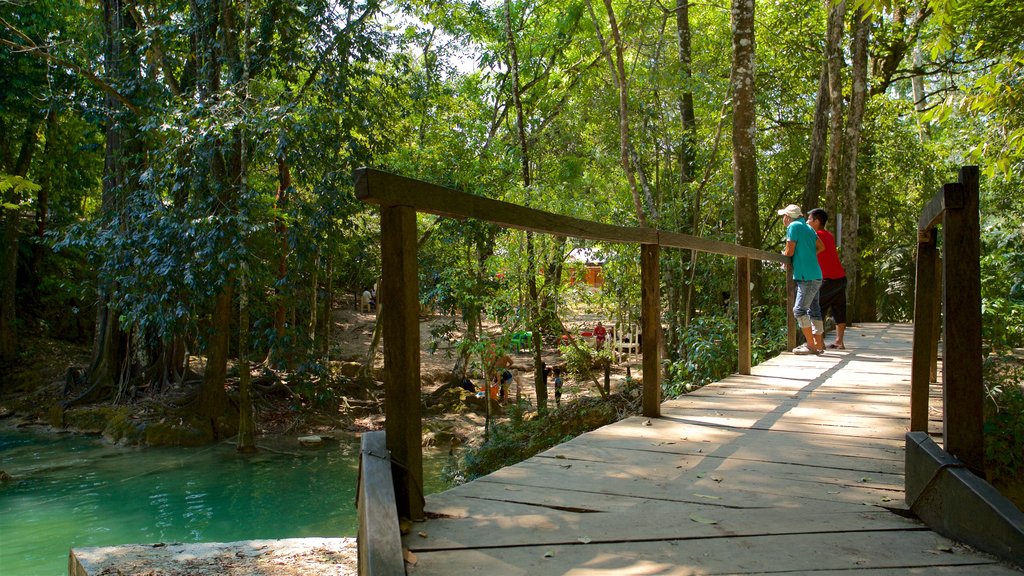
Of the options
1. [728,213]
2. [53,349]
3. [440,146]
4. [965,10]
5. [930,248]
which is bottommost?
[53,349]

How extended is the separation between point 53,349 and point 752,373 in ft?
Answer: 70.0

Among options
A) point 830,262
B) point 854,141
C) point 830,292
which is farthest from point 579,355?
point 854,141

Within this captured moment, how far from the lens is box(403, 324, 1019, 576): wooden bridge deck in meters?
2.41

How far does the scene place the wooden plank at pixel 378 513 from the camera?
6.82ft

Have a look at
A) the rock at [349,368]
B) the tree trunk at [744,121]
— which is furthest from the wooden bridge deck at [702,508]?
the rock at [349,368]

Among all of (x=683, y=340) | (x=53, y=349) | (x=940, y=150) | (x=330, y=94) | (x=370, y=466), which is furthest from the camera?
(x=53, y=349)

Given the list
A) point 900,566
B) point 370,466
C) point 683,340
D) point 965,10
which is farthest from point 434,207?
point 965,10

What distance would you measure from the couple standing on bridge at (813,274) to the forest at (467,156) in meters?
0.86

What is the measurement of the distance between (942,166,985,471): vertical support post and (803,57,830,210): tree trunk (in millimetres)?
10960

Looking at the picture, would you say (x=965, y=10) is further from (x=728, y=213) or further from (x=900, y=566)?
(x=900, y=566)

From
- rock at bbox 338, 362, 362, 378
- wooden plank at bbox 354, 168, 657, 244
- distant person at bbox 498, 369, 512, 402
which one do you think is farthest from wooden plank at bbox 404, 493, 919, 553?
rock at bbox 338, 362, 362, 378

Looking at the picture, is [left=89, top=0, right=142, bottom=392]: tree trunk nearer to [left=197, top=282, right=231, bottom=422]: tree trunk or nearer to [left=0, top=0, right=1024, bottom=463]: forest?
[left=0, top=0, right=1024, bottom=463]: forest

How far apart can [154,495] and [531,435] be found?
21.4 ft

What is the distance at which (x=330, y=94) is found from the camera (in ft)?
43.7
